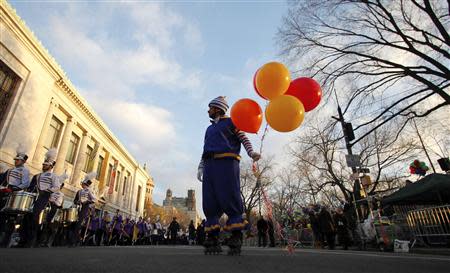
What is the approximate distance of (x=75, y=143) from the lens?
85.0 ft

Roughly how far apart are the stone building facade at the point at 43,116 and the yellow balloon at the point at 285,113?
52.2ft

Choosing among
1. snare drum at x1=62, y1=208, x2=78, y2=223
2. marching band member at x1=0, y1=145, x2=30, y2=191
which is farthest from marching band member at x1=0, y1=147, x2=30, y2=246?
snare drum at x1=62, y1=208, x2=78, y2=223

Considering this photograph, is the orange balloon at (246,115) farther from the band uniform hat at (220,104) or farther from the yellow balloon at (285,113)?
the band uniform hat at (220,104)

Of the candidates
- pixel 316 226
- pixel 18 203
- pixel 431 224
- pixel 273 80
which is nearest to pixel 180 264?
pixel 273 80

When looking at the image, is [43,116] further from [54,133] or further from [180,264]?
[180,264]

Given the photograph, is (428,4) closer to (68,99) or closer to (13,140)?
(13,140)

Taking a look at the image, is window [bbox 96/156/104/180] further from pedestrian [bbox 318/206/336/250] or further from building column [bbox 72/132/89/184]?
pedestrian [bbox 318/206/336/250]

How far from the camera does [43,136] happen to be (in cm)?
1955

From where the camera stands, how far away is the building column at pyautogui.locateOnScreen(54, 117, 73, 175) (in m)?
22.2

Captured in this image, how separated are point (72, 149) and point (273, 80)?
26200mm

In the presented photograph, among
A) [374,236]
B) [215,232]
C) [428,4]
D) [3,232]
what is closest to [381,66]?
[428,4]

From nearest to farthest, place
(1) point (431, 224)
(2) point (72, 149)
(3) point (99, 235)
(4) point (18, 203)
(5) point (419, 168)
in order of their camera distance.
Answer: (4) point (18, 203)
(1) point (431, 224)
(5) point (419, 168)
(3) point (99, 235)
(2) point (72, 149)

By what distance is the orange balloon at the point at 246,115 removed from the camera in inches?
157

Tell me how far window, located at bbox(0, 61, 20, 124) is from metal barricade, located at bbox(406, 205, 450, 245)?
20.7 metres
